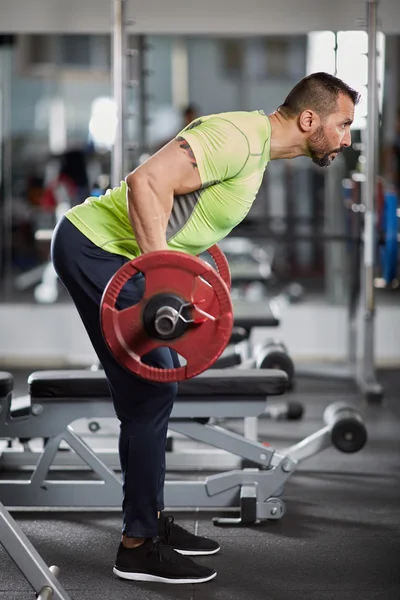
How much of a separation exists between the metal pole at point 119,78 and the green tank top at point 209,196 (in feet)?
6.55

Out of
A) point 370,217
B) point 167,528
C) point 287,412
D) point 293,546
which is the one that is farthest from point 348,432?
point 370,217

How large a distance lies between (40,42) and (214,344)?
6.40 m

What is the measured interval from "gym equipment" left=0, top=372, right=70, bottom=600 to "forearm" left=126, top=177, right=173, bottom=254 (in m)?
0.61

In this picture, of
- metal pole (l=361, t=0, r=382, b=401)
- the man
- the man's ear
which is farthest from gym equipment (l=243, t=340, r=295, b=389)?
the man's ear

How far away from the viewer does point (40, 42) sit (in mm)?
7750

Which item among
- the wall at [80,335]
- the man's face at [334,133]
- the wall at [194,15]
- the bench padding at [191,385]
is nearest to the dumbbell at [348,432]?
the bench padding at [191,385]

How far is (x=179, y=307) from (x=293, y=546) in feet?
3.10

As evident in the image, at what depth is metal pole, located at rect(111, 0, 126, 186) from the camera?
410 cm

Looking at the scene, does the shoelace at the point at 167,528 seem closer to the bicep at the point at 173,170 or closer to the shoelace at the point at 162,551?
the shoelace at the point at 162,551

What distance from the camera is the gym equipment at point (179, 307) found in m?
1.87

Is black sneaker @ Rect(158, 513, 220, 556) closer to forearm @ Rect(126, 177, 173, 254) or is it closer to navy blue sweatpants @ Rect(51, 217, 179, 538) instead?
navy blue sweatpants @ Rect(51, 217, 179, 538)

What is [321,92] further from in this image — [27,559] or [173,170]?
[27,559]

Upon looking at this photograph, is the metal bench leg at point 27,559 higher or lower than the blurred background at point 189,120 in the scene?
lower

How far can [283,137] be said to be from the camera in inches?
81.2
